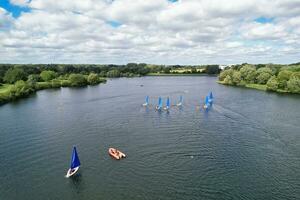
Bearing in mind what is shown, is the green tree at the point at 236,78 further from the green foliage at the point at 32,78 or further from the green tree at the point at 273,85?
the green foliage at the point at 32,78

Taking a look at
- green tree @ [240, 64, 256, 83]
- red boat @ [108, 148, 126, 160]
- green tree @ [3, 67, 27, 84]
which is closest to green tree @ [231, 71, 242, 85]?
green tree @ [240, 64, 256, 83]

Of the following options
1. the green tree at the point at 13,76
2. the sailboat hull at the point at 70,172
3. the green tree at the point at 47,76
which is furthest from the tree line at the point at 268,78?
the green tree at the point at 13,76

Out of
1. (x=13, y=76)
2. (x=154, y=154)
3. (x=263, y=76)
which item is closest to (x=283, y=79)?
(x=263, y=76)

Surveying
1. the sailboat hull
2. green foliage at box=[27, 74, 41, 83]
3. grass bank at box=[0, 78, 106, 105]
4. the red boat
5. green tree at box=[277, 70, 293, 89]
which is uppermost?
green tree at box=[277, 70, 293, 89]

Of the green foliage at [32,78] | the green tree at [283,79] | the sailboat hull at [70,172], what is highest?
the green tree at [283,79]

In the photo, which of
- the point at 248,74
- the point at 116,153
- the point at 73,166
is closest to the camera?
the point at 73,166

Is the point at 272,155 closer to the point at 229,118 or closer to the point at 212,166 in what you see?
the point at 212,166

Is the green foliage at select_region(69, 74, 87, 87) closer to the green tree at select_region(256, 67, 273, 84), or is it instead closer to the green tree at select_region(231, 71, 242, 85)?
the green tree at select_region(231, 71, 242, 85)

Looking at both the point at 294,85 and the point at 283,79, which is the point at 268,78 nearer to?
the point at 283,79
